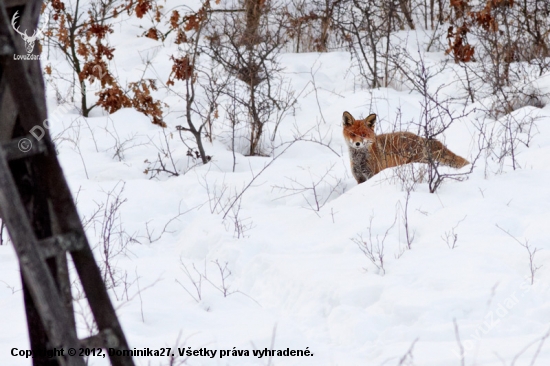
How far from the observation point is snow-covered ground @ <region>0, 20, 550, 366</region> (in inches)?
153

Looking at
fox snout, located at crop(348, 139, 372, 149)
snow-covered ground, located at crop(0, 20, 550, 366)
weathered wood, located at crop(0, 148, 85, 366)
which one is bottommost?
snow-covered ground, located at crop(0, 20, 550, 366)

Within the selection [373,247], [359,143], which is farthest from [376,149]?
[373,247]

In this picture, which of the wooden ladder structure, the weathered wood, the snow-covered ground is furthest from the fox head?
the weathered wood

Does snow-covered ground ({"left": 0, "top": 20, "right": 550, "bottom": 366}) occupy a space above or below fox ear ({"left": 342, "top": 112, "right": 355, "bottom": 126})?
below

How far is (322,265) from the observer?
5082 mm

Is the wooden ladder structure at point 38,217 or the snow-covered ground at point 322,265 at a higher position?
the wooden ladder structure at point 38,217

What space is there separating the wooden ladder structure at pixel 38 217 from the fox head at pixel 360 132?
21.6 ft

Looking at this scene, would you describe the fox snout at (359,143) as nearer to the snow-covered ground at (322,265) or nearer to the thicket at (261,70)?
the snow-covered ground at (322,265)

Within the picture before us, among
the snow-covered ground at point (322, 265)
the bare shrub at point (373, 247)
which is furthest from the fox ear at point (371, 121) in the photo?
the bare shrub at point (373, 247)

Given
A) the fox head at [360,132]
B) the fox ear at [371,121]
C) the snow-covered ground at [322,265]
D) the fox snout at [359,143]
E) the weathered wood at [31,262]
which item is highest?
the weathered wood at [31,262]

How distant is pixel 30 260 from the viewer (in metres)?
2.02

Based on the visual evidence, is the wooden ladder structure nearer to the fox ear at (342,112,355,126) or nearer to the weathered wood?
the weathered wood

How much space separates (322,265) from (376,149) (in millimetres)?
3793

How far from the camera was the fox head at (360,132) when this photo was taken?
28.1ft
